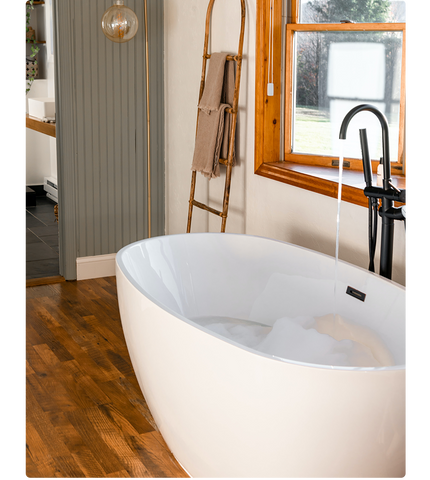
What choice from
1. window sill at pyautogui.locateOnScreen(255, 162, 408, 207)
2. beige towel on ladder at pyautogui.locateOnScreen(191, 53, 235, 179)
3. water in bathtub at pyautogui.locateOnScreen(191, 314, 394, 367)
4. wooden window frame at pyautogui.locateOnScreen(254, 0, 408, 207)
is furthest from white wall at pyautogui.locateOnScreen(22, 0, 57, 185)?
water in bathtub at pyautogui.locateOnScreen(191, 314, 394, 367)

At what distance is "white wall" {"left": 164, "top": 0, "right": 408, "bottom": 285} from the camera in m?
2.44

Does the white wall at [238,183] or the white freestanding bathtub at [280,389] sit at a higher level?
the white wall at [238,183]

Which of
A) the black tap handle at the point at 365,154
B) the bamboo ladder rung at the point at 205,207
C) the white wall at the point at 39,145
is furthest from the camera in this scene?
the white wall at the point at 39,145

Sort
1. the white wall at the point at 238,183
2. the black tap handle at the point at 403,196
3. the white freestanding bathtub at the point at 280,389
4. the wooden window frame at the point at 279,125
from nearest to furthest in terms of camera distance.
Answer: the white freestanding bathtub at the point at 280,389
the black tap handle at the point at 403,196
the white wall at the point at 238,183
the wooden window frame at the point at 279,125

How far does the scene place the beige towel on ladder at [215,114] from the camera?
3.14 m

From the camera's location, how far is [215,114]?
3186mm

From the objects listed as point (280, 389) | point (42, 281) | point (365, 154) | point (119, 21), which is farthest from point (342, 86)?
point (42, 281)

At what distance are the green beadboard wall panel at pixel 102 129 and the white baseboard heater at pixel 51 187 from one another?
2.47 m

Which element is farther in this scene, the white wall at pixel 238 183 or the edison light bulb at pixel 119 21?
→ the edison light bulb at pixel 119 21

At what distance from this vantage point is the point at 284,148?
3016 mm

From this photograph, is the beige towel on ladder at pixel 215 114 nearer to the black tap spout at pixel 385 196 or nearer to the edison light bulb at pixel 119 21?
the edison light bulb at pixel 119 21

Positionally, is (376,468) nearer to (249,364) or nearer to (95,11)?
(249,364)

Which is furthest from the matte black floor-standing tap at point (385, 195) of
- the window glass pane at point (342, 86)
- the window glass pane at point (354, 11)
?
the window glass pane at point (354, 11)
